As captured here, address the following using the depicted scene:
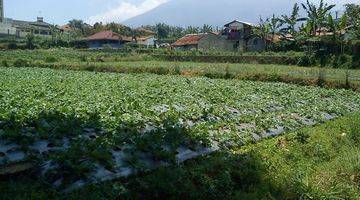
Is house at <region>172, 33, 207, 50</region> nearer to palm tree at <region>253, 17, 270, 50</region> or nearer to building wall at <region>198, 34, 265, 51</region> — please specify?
building wall at <region>198, 34, 265, 51</region>

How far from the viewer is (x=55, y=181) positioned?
288 inches

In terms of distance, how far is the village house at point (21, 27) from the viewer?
93.7m

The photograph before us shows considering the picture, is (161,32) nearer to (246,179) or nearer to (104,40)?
(104,40)

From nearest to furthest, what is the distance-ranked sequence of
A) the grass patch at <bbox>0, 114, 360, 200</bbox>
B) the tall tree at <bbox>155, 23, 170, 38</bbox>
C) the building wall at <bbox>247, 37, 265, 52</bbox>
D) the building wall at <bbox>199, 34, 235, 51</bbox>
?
the grass patch at <bbox>0, 114, 360, 200</bbox>
the building wall at <bbox>247, 37, 265, 52</bbox>
the building wall at <bbox>199, 34, 235, 51</bbox>
the tall tree at <bbox>155, 23, 170, 38</bbox>

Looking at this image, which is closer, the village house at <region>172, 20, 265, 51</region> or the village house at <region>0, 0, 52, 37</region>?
the village house at <region>172, 20, 265, 51</region>

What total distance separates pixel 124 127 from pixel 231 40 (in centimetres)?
5473

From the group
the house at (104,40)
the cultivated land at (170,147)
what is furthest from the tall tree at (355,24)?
the house at (104,40)

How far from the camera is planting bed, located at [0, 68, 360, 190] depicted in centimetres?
788

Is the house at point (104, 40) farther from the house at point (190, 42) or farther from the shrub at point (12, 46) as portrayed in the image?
the shrub at point (12, 46)

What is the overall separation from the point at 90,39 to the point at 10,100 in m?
71.9

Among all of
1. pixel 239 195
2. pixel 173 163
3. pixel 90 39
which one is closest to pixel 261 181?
pixel 239 195

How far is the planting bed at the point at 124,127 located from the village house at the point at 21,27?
85.2m

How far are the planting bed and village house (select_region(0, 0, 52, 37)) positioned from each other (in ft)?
279

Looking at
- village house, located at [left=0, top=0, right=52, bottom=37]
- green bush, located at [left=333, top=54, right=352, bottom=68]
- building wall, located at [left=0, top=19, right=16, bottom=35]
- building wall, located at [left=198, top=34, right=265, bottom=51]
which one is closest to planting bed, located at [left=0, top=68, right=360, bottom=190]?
green bush, located at [left=333, top=54, right=352, bottom=68]
